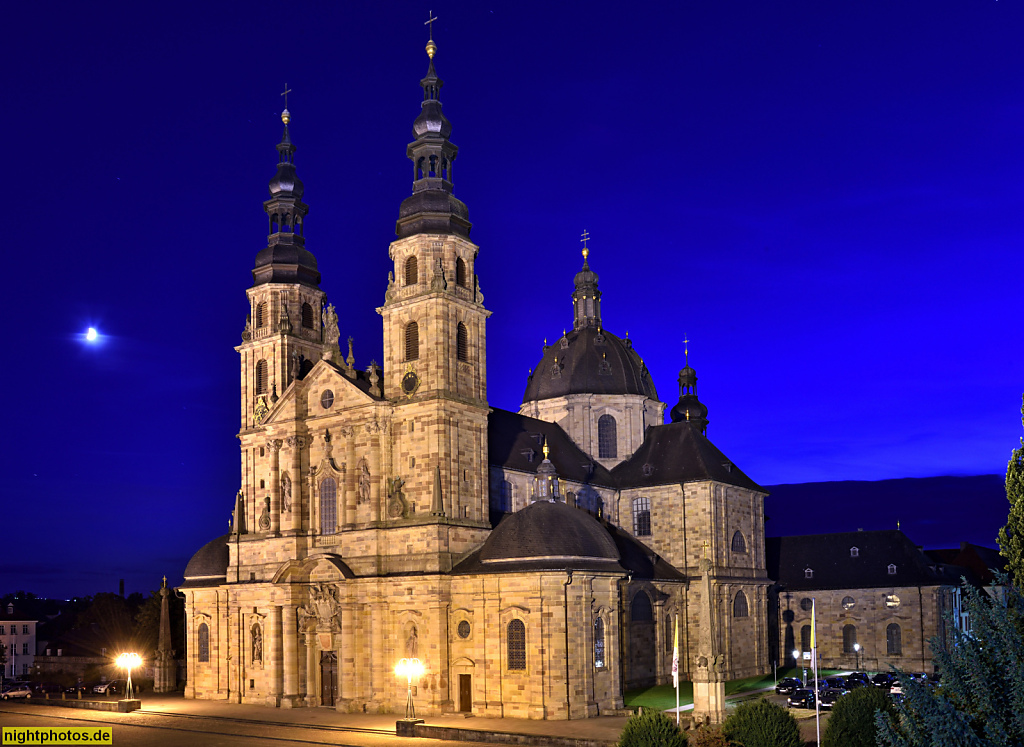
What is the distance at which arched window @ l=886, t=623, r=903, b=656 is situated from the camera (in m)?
71.3

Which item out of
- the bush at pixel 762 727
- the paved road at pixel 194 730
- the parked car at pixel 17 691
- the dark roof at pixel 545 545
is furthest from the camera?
the parked car at pixel 17 691

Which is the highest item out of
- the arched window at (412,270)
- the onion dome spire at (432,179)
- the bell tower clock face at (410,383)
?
the onion dome spire at (432,179)

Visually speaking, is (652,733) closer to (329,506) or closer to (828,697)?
(828,697)

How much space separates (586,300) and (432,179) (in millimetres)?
21754

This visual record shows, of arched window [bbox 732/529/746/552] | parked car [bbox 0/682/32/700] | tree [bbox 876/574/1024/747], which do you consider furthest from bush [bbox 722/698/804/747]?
parked car [bbox 0/682/32/700]

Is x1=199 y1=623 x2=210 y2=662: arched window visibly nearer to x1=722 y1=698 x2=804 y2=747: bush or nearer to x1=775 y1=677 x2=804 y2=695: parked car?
x1=775 y1=677 x2=804 y2=695: parked car

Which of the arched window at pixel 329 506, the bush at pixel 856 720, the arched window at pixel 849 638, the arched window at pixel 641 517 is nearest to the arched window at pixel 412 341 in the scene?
the arched window at pixel 329 506

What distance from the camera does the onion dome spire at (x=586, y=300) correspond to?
77.2 m

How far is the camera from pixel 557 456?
222 feet

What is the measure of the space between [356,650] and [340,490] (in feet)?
28.1

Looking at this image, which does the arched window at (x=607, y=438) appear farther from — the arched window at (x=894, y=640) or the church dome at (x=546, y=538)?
the arched window at (x=894, y=640)

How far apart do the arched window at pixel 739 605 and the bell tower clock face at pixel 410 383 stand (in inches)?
1034

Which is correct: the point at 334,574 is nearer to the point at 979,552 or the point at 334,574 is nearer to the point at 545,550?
the point at 545,550

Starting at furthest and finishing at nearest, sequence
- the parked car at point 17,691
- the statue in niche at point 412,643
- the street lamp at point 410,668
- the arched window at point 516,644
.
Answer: the parked car at point 17,691 < the statue in niche at point 412,643 < the arched window at point 516,644 < the street lamp at point 410,668
